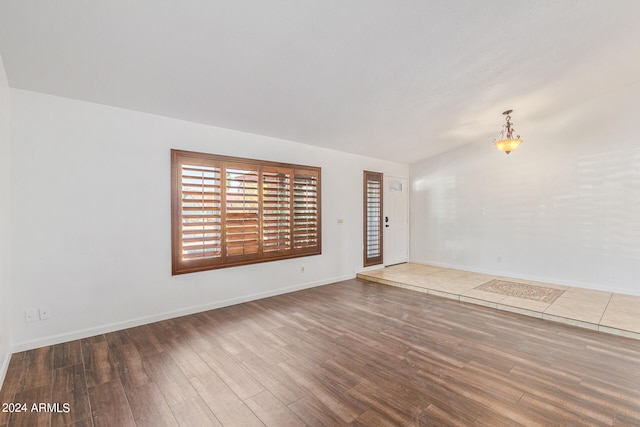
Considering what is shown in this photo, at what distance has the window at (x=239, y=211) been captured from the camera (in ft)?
12.5

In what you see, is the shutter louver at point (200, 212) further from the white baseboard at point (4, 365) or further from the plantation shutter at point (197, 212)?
the white baseboard at point (4, 365)

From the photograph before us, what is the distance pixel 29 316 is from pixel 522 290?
6.59 metres

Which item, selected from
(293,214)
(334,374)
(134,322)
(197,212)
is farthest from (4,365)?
(293,214)

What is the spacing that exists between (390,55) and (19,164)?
153 inches

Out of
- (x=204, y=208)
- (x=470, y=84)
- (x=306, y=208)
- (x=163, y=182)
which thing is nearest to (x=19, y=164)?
(x=163, y=182)

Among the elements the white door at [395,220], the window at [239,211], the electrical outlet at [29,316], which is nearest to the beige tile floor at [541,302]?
the white door at [395,220]

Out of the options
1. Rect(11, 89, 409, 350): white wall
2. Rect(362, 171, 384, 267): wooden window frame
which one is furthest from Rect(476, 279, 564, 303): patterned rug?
Rect(11, 89, 409, 350): white wall

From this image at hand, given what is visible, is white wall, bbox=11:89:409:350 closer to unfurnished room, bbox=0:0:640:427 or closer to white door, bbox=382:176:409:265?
unfurnished room, bbox=0:0:640:427

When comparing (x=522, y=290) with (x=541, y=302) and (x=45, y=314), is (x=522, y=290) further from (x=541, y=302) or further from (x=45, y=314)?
(x=45, y=314)

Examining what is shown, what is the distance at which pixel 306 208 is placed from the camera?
5.21 meters

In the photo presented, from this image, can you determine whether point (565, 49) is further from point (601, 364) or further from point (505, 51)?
point (601, 364)

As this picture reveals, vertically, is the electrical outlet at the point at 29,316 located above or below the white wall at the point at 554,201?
below

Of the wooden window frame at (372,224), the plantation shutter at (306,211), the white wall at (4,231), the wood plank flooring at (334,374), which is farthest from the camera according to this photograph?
the wooden window frame at (372,224)

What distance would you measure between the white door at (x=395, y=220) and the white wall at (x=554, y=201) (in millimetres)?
770
